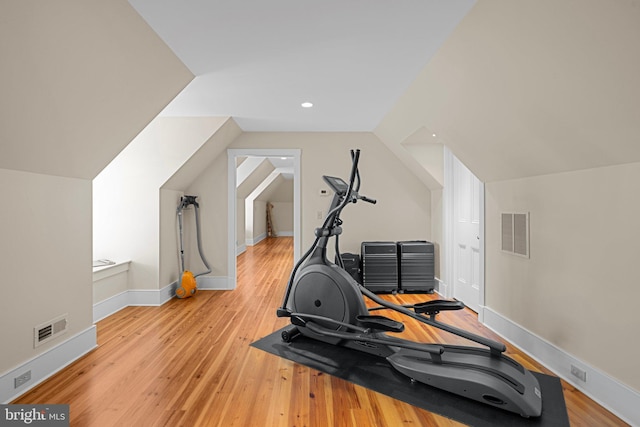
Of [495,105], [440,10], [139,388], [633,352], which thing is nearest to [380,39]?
[440,10]

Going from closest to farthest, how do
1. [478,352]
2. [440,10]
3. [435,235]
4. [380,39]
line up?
1. [440,10]
2. [478,352]
3. [380,39]
4. [435,235]

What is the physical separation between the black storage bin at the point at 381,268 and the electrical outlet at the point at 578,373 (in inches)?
103

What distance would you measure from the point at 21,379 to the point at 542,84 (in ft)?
11.8

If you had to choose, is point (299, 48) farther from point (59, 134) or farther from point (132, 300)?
point (132, 300)

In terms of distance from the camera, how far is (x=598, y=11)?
4.75 ft

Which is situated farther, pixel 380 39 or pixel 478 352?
pixel 380 39

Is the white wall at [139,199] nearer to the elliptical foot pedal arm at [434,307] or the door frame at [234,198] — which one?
the door frame at [234,198]

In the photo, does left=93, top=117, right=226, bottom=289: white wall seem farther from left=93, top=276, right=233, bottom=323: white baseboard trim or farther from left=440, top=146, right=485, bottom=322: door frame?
left=440, top=146, right=485, bottom=322: door frame

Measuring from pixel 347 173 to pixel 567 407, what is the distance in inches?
148

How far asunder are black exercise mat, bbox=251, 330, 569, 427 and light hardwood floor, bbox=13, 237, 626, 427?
6cm

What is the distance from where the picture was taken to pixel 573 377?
7.66ft

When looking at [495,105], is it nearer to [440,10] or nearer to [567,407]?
[440,10]

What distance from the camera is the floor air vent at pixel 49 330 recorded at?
7.85 ft

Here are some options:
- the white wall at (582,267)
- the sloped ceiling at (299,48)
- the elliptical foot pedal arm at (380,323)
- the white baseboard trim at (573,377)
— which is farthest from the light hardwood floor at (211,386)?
the sloped ceiling at (299,48)
